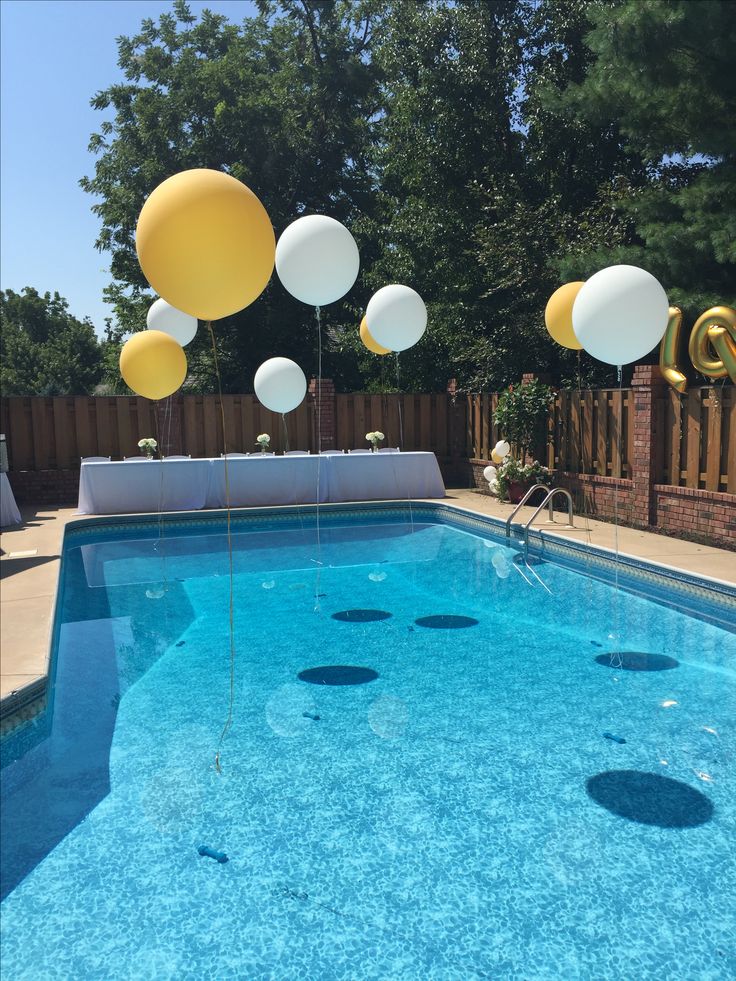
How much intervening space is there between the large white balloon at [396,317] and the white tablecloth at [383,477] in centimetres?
362

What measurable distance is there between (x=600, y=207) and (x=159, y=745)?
12552 mm

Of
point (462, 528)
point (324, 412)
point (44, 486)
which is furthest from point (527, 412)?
point (44, 486)

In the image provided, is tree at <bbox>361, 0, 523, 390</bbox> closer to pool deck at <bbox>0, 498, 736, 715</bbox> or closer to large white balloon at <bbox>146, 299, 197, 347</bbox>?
pool deck at <bbox>0, 498, 736, 715</bbox>

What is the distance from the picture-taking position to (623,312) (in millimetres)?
6250

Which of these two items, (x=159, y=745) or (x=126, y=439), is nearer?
(x=159, y=745)

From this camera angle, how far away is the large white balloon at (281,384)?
37.7 ft

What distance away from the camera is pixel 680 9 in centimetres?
851

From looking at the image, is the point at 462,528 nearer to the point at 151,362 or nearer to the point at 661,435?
the point at 661,435

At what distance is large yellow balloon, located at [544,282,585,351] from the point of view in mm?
9250

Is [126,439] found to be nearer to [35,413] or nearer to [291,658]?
[35,413]

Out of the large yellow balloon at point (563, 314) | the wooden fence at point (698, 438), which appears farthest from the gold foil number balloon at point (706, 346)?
the large yellow balloon at point (563, 314)

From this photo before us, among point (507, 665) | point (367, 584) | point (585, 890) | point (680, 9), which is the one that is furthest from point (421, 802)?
→ point (680, 9)

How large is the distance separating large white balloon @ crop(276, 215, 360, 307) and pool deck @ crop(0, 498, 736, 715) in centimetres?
378

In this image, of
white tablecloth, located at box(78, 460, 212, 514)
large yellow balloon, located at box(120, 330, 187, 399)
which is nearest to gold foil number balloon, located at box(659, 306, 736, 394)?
large yellow balloon, located at box(120, 330, 187, 399)
